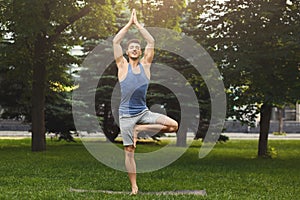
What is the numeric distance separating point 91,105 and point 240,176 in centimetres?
1588

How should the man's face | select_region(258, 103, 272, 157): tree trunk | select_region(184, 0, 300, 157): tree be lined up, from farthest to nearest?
1. select_region(258, 103, 272, 157): tree trunk
2. select_region(184, 0, 300, 157): tree
3. the man's face

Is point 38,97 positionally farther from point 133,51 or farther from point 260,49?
point 133,51

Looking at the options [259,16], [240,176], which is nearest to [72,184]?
[240,176]

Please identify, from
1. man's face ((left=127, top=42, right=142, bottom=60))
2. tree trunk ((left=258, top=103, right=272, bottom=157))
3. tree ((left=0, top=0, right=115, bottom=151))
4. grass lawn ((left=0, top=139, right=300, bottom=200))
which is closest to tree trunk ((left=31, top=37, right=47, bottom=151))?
tree ((left=0, top=0, right=115, bottom=151))

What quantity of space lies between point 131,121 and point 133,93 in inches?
17.4

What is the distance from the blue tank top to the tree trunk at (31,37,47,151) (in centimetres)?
1163

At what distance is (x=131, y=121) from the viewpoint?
8.64 metres

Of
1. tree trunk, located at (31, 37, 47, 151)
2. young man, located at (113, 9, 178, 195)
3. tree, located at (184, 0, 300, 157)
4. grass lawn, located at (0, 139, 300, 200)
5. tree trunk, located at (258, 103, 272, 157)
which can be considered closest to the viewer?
young man, located at (113, 9, 178, 195)

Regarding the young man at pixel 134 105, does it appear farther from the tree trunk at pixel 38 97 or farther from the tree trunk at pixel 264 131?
the tree trunk at pixel 38 97

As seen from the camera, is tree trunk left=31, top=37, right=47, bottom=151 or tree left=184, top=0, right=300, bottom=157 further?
tree trunk left=31, top=37, right=47, bottom=151

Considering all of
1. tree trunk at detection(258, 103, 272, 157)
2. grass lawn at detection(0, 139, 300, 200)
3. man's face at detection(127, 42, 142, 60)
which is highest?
man's face at detection(127, 42, 142, 60)

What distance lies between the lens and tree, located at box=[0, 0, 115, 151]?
1648 centimetres

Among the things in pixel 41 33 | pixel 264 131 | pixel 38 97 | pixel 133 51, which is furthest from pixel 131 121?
pixel 38 97

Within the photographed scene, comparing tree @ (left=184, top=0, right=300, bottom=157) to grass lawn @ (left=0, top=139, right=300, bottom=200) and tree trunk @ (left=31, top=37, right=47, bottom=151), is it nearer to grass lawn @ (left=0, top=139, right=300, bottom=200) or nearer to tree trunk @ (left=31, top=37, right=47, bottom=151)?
grass lawn @ (left=0, top=139, right=300, bottom=200)
